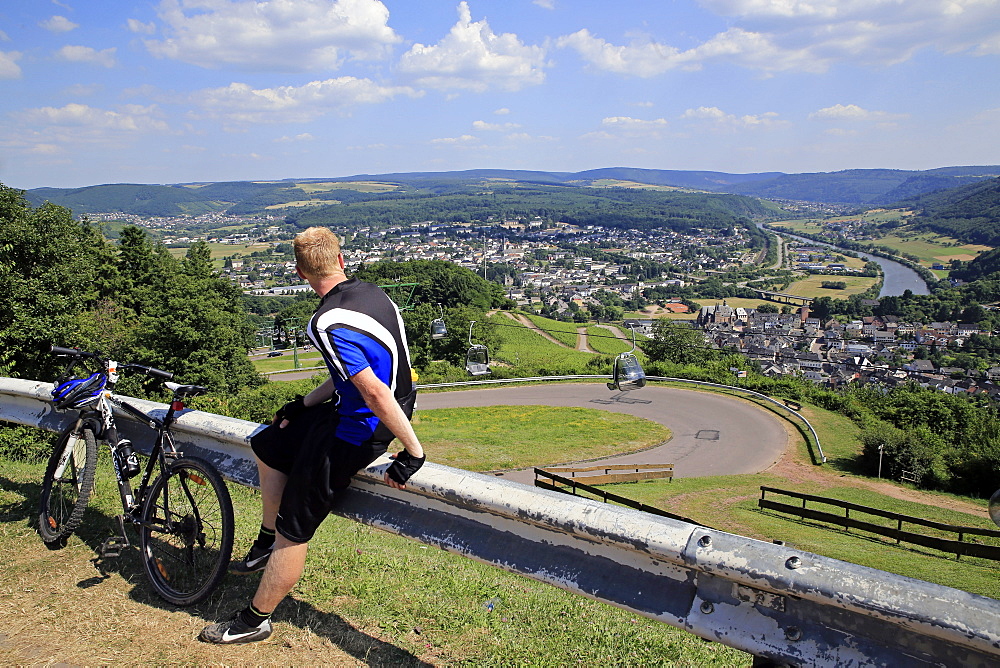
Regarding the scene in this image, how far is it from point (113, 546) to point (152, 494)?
1.66ft

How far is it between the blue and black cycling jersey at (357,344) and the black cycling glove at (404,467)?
20 centimetres

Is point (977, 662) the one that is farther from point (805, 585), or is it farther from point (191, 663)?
point (191, 663)

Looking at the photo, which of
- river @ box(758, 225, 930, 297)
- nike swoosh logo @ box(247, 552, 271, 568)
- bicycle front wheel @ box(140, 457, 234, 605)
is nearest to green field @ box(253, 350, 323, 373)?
bicycle front wheel @ box(140, 457, 234, 605)

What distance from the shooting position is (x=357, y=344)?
3.24m

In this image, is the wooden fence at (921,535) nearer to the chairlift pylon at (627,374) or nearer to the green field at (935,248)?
the chairlift pylon at (627,374)

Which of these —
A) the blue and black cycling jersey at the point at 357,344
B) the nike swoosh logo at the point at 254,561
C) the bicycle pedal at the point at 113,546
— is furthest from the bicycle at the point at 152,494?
the blue and black cycling jersey at the point at 357,344

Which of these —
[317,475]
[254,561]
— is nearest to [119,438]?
[254,561]

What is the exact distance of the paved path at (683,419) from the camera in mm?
25453

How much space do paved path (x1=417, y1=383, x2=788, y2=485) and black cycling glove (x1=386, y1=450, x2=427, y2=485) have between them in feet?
56.6

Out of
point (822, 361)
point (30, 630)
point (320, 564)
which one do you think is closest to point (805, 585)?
point (320, 564)

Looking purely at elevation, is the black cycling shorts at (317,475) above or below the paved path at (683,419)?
above

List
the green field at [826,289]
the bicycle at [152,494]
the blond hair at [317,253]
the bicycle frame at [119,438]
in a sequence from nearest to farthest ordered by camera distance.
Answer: the blond hair at [317,253]
the bicycle at [152,494]
the bicycle frame at [119,438]
the green field at [826,289]

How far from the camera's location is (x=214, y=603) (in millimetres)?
3918

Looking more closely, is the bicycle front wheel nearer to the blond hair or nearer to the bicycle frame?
the bicycle frame
